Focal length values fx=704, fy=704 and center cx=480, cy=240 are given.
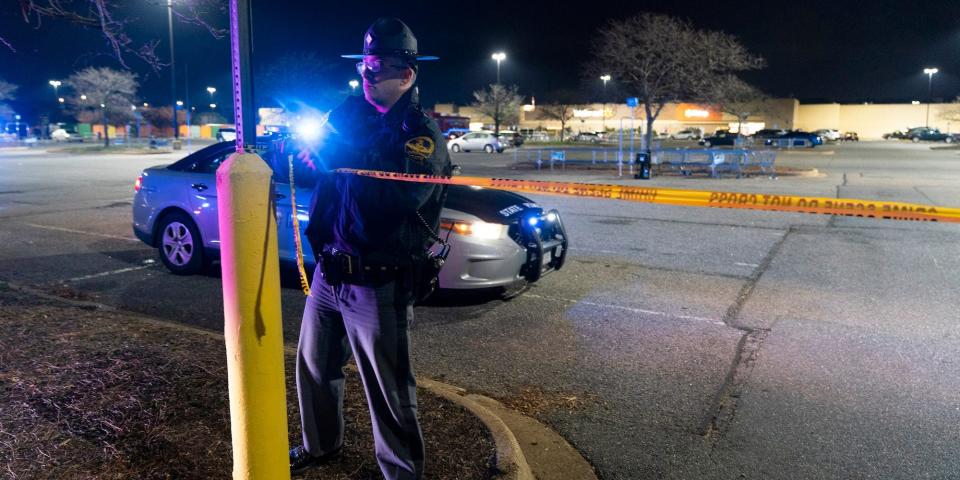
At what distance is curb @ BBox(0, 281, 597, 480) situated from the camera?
3.26 meters

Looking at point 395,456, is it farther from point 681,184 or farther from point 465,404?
point 681,184

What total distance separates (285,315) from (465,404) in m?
2.82

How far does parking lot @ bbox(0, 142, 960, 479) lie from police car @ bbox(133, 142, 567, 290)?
35 centimetres

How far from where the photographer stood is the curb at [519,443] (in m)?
3.26

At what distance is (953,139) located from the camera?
6444 cm

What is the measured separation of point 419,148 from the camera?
268cm

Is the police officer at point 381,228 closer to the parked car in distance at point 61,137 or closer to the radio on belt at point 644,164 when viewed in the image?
the radio on belt at point 644,164

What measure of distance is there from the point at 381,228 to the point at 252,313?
0.62 meters

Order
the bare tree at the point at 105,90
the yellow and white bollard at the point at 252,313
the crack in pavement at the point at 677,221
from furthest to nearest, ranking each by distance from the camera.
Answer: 1. the bare tree at the point at 105,90
2. the crack in pavement at the point at 677,221
3. the yellow and white bollard at the point at 252,313

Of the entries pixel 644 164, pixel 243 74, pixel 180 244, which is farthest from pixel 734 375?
pixel 644 164

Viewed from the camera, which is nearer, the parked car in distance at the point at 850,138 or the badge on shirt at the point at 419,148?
the badge on shirt at the point at 419,148

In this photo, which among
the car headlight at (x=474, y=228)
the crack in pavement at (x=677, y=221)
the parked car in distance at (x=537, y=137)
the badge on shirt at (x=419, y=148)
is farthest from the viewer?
the parked car in distance at (x=537, y=137)

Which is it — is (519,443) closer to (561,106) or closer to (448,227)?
(448,227)

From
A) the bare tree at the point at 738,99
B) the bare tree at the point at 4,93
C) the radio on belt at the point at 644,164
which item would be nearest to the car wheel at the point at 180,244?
the radio on belt at the point at 644,164
